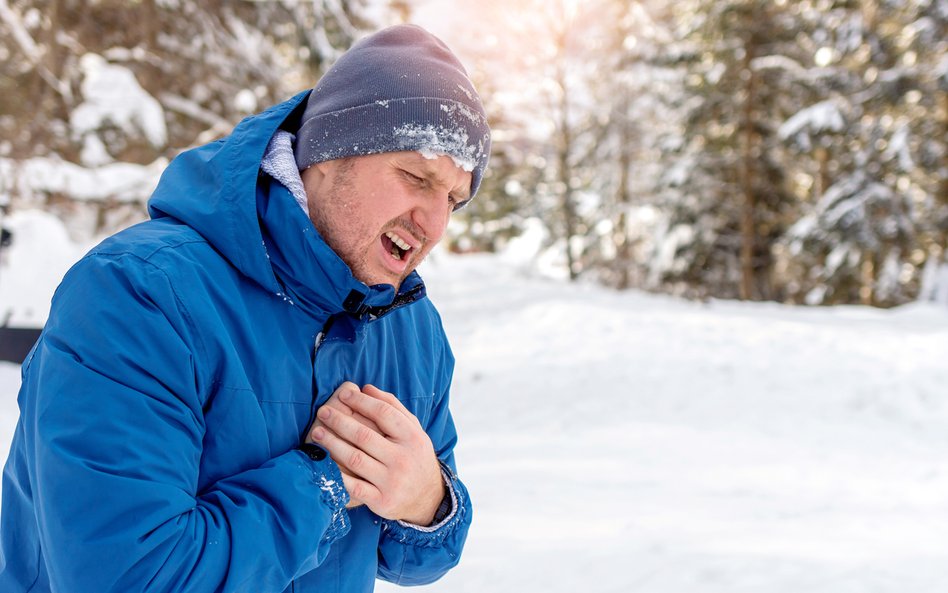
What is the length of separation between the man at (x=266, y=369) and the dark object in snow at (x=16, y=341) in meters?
5.75

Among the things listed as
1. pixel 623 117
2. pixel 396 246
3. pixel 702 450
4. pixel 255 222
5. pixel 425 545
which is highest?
pixel 255 222

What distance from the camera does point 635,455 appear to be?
5207 mm

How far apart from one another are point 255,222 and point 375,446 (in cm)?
45

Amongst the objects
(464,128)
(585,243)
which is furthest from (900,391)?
(585,243)

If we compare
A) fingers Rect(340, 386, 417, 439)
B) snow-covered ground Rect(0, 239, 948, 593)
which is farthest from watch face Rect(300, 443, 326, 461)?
snow-covered ground Rect(0, 239, 948, 593)

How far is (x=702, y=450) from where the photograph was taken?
528cm

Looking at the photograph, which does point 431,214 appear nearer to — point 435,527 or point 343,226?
point 343,226

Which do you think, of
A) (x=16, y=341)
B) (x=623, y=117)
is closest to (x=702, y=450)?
(x=16, y=341)

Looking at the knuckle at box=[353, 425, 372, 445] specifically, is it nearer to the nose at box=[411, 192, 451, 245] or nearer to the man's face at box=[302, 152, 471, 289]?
the man's face at box=[302, 152, 471, 289]

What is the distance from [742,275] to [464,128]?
56.1ft

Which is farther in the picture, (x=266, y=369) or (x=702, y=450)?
(x=702, y=450)

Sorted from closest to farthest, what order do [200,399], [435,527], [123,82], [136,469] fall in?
[136,469], [200,399], [435,527], [123,82]

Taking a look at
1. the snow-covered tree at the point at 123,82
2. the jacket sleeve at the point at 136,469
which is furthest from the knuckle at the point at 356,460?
the snow-covered tree at the point at 123,82

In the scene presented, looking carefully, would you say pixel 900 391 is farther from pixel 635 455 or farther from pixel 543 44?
pixel 543 44
